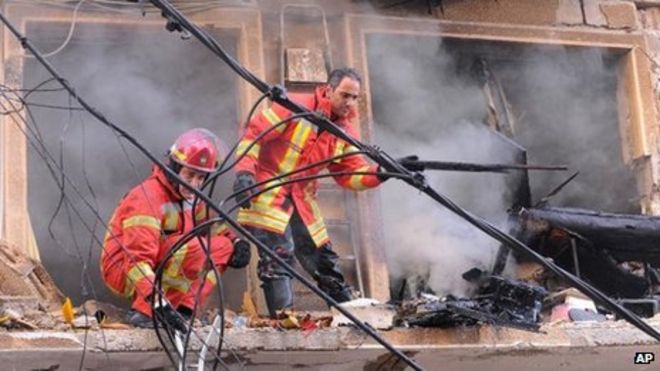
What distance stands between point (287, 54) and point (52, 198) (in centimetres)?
250

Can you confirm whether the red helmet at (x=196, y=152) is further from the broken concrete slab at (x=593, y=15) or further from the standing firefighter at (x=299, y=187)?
the broken concrete slab at (x=593, y=15)

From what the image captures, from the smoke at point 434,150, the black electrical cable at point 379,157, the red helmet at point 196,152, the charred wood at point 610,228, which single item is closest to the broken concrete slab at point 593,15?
the smoke at point 434,150

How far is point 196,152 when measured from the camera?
9.77 m

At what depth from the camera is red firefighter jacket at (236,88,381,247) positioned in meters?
10.1

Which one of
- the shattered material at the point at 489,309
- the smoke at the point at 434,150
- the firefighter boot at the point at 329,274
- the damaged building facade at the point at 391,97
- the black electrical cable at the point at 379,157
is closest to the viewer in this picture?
the black electrical cable at the point at 379,157

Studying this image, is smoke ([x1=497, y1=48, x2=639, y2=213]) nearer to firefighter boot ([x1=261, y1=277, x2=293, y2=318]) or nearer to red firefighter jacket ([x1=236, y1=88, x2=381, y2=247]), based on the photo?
red firefighter jacket ([x1=236, y1=88, x2=381, y2=247])

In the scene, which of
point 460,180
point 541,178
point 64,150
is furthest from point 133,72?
point 541,178

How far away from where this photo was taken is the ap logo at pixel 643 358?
10.3 metres

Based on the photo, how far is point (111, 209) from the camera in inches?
512

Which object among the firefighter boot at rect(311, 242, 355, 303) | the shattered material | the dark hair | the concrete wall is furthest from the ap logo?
the dark hair

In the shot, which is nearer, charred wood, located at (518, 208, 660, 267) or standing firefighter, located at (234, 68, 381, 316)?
standing firefighter, located at (234, 68, 381, 316)

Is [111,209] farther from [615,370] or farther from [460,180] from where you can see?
[615,370]

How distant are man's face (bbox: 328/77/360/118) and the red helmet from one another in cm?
91

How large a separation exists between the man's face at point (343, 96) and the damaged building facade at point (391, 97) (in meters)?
1.18
